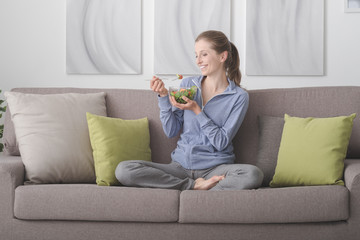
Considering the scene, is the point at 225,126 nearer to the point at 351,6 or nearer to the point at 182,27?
the point at 182,27

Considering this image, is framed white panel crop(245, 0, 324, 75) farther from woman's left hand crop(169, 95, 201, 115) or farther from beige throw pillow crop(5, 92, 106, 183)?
beige throw pillow crop(5, 92, 106, 183)

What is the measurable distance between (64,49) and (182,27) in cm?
93

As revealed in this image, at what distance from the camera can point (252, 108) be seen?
3.03 m

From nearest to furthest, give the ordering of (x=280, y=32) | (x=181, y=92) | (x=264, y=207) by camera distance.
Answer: (x=264, y=207), (x=181, y=92), (x=280, y=32)

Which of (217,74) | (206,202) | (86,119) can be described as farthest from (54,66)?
(206,202)

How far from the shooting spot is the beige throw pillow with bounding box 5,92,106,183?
271 centimetres

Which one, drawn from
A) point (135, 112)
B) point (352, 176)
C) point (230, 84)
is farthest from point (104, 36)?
point (352, 176)

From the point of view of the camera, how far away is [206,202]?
7.77ft

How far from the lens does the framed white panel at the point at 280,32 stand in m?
3.86

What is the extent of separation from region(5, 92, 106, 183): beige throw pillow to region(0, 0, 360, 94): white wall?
3.31 feet

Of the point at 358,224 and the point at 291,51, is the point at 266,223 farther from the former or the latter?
the point at 291,51

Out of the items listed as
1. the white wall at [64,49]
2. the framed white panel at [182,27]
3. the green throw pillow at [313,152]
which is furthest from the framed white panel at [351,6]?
the green throw pillow at [313,152]

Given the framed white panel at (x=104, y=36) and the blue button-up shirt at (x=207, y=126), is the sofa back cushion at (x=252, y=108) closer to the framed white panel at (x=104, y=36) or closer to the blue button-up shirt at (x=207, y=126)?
the blue button-up shirt at (x=207, y=126)

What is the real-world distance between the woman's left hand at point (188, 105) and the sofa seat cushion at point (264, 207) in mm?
559
